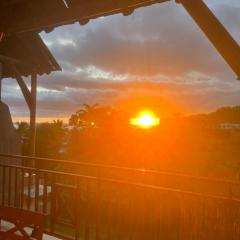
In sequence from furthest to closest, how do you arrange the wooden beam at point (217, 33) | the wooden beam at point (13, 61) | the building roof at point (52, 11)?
the wooden beam at point (13, 61) < the building roof at point (52, 11) < the wooden beam at point (217, 33)

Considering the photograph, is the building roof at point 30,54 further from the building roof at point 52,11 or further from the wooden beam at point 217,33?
the wooden beam at point 217,33

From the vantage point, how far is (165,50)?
15422 millimetres

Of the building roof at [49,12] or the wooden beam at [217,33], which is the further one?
the building roof at [49,12]

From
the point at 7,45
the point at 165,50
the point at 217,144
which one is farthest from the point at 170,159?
the point at 7,45

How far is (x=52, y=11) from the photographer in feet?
19.0

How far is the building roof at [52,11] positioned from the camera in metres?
5.10

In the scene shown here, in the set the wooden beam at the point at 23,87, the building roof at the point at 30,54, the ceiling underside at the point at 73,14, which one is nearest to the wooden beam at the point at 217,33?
the ceiling underside at the point at 73,14

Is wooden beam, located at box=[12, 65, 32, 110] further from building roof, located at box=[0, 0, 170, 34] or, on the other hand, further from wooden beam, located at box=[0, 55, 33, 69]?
building roof, located at box=[0, 0, 170, 34]

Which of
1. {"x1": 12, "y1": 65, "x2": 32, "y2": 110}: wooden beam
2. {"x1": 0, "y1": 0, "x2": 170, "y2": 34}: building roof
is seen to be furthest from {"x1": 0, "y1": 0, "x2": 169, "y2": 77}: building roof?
{"x1": 12, "y1": 65, "x2": 32, "y2": 110}: wooden beam

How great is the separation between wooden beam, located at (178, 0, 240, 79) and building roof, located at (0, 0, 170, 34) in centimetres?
125

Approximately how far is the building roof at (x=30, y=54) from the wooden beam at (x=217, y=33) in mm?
8809

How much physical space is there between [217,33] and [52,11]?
3.20 m

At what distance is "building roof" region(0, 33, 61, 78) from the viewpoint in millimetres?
11773

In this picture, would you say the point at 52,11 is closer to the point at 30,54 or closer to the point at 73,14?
the point at 73,14
